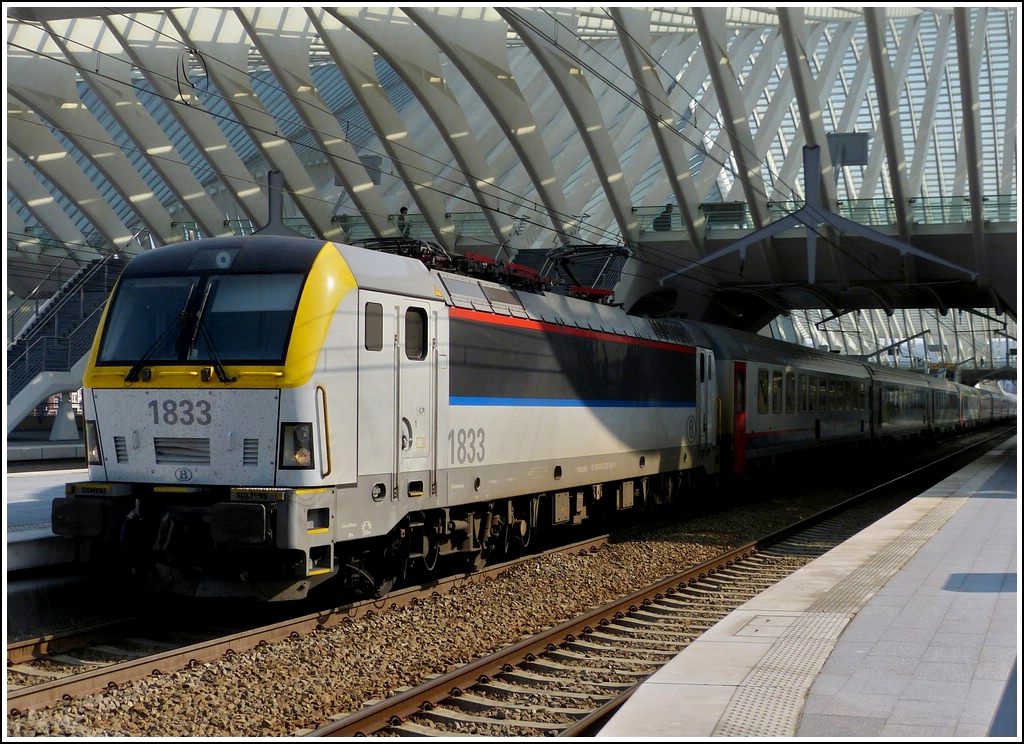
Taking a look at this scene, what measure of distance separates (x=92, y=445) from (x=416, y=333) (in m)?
3.42

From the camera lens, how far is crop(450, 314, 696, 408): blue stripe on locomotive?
488 inches

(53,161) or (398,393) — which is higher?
(53,161)

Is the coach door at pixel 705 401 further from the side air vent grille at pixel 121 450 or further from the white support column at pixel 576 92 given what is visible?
the side air vent grille at pixel 121 450

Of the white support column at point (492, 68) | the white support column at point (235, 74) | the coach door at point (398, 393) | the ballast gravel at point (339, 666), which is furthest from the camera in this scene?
the white support column at point (235, 74)

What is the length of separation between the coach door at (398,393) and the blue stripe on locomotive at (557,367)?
2.03ft

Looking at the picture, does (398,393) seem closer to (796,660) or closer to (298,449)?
(298,449)

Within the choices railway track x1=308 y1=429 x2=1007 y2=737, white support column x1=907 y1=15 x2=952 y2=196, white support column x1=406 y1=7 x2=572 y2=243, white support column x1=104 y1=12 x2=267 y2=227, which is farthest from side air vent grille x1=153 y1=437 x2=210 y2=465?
white support column x1=907 y1=15 x2=952 y2=196

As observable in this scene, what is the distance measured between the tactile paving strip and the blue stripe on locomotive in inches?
176

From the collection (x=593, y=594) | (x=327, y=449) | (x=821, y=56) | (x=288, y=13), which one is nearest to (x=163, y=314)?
(x=327, y=449)

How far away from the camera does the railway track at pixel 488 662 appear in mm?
7609

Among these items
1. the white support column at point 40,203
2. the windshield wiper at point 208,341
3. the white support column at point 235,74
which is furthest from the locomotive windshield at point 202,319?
the white support column at point 40,203

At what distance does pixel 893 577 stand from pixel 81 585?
855 cm

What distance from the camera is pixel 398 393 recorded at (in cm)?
1102

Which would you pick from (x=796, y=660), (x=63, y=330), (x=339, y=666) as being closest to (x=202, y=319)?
(x=339, y=666)
